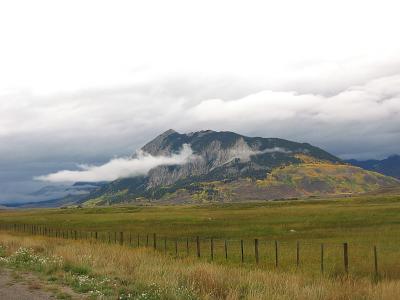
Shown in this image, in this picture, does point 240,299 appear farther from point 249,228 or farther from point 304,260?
point 249,228

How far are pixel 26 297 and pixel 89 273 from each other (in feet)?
16.9

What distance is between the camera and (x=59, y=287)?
61.8 ft

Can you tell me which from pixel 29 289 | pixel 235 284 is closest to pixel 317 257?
pixel 235 284

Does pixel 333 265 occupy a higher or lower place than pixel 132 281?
lower

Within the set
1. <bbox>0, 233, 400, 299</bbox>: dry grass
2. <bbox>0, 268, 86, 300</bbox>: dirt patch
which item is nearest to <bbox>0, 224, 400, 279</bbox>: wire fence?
<bbox>0, 233, 400, 299</bbox>: dry grass

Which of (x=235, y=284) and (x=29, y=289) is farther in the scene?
(x=29, y=289)

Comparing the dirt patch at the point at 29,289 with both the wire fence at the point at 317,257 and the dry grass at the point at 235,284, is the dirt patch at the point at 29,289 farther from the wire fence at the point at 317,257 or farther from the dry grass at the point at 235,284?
the wire fence at the point at 317,257

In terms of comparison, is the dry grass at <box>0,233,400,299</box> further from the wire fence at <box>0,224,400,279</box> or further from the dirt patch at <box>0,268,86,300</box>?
the wire fence at <box>0,224,400,279</box>

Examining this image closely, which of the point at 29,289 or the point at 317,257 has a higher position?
the point at 29,289

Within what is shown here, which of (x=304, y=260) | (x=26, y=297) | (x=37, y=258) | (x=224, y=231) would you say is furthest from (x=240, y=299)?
(x=224, y=231)

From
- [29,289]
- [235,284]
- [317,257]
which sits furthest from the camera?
[317,257]

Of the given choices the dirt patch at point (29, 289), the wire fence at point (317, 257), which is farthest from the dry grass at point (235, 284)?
the wire fence at point (317, 257)

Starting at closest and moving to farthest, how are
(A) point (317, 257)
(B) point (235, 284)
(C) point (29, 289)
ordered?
(B) point (235, 284), (C) point (29, 289), (A) point (317, 257)

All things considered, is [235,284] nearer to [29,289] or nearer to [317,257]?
[29,289]
